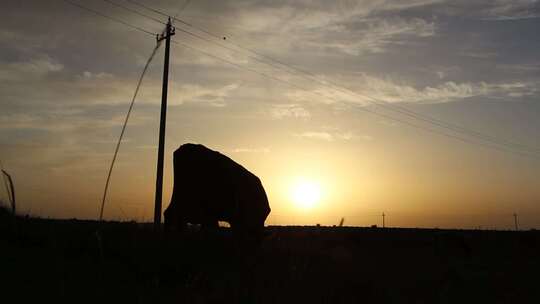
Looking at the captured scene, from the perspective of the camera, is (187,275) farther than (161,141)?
No

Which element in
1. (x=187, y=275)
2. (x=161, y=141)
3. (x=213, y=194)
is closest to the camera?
(x=187, y=275)

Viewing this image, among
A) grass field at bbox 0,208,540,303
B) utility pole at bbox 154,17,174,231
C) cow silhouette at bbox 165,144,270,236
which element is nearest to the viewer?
grass field at bbox 0,208,540,303

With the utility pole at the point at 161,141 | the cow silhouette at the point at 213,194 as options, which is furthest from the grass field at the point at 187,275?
the utility pole at the point at 161,141

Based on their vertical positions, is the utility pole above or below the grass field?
above

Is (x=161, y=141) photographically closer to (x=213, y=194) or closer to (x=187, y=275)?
(x=213, y=194)

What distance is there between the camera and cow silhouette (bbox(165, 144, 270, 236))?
17.7 m

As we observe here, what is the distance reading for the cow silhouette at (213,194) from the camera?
17.7m

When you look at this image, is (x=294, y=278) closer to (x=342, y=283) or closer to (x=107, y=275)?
(x=342, y=283)

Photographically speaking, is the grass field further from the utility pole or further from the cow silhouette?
the utility pole

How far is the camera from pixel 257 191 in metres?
19.1

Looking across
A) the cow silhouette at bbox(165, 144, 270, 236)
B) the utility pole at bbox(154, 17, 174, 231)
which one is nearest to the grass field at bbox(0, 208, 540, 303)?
the cow silhouette at bbox(165, 144, 270, 236)

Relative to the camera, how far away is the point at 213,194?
18203 millimetres

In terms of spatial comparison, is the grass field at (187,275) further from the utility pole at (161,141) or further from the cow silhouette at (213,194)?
the utility pole at (161,141)

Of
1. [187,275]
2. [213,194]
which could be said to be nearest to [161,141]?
[213,194]
